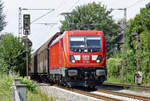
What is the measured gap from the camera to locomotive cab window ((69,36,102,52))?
20.3 m

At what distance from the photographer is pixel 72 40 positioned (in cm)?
2052

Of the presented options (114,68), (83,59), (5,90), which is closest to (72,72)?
(83,59)

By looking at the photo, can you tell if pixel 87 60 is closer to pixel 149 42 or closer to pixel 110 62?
pixel 149 42

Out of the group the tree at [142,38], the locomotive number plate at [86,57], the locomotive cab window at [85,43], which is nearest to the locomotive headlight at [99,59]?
the locomotive cab window at [85,43]

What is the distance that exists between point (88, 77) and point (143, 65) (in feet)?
40.6

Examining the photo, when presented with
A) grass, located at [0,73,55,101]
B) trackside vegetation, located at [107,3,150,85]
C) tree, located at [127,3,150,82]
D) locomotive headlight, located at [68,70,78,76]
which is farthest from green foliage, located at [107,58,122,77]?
grass, located at [0,73,55,101]

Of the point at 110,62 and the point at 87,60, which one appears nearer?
the point at 87,60

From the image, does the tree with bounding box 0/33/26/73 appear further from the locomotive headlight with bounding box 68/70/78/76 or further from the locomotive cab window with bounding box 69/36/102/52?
the locomotive headlight with bounding box 68/70/78/76

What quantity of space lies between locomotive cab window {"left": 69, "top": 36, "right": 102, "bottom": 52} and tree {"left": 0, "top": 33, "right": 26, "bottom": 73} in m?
11.1

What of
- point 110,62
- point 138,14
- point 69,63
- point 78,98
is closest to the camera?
point 78,98

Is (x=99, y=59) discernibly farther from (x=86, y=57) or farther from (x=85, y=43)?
(x=85, y=43)

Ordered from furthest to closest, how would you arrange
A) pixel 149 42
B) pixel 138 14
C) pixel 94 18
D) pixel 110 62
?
pixel 94 18
pixel 138 14
pixel 110 62
pixel 149 42

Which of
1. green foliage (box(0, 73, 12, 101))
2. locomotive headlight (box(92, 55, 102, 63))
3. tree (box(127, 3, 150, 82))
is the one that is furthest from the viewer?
tree (box(127, 3, 150, 82))

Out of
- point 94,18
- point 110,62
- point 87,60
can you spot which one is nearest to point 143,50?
point 110,62
